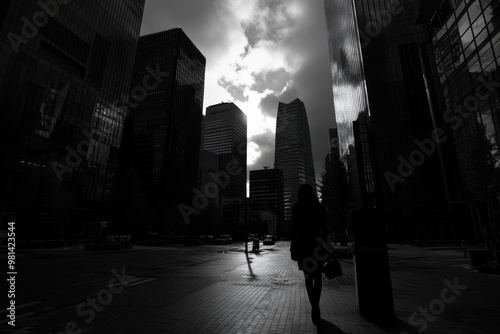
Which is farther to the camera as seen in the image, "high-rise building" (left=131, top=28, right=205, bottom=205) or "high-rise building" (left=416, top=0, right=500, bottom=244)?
"high-rise building" (left=131, top=28, right=205, bottom=205)

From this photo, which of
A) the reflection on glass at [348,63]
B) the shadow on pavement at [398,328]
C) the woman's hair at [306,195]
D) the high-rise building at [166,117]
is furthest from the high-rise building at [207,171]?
the shadow on pavement at [398,328]

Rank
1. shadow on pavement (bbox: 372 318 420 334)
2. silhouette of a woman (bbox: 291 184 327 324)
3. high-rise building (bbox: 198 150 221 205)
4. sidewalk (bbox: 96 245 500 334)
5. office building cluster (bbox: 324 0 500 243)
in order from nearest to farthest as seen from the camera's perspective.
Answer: shadow on pavement (bbox: 372 318 420 334) < sidewalk (bbox: 96 245 500 334) < silhouette of a woman (bbox: 291 184 327 324) < office building cluster (bbox: 324 0 500 243) < high-rise building (bbox: 198 150 221 205)

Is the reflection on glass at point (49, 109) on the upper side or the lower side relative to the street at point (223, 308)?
upper

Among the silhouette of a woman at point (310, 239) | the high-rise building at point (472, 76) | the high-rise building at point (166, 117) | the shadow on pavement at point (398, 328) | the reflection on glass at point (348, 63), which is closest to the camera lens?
the shadow on pavement at point (398, 328)

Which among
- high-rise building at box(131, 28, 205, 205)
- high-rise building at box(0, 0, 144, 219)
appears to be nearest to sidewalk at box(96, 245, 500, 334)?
high-rise building at box(0, 0, 144, 219)

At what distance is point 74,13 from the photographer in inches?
2457

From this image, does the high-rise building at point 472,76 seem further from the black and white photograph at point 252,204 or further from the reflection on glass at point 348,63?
the reflection on glass at point 348,63

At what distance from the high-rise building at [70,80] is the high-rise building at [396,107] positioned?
53.8 metres

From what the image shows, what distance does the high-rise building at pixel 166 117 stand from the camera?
109625mm

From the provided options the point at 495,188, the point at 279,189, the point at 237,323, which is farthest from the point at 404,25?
the point at 279,189

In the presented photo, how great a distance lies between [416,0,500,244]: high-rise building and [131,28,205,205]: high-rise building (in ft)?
313

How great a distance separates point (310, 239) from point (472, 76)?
37.0 m

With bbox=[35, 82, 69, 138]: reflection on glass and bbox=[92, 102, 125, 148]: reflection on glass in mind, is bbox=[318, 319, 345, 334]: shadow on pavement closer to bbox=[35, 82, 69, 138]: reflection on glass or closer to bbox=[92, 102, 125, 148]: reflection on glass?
bbox=[35, 82, 69, 138]: reflection on glass

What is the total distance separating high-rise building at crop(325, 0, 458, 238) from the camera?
161ft
